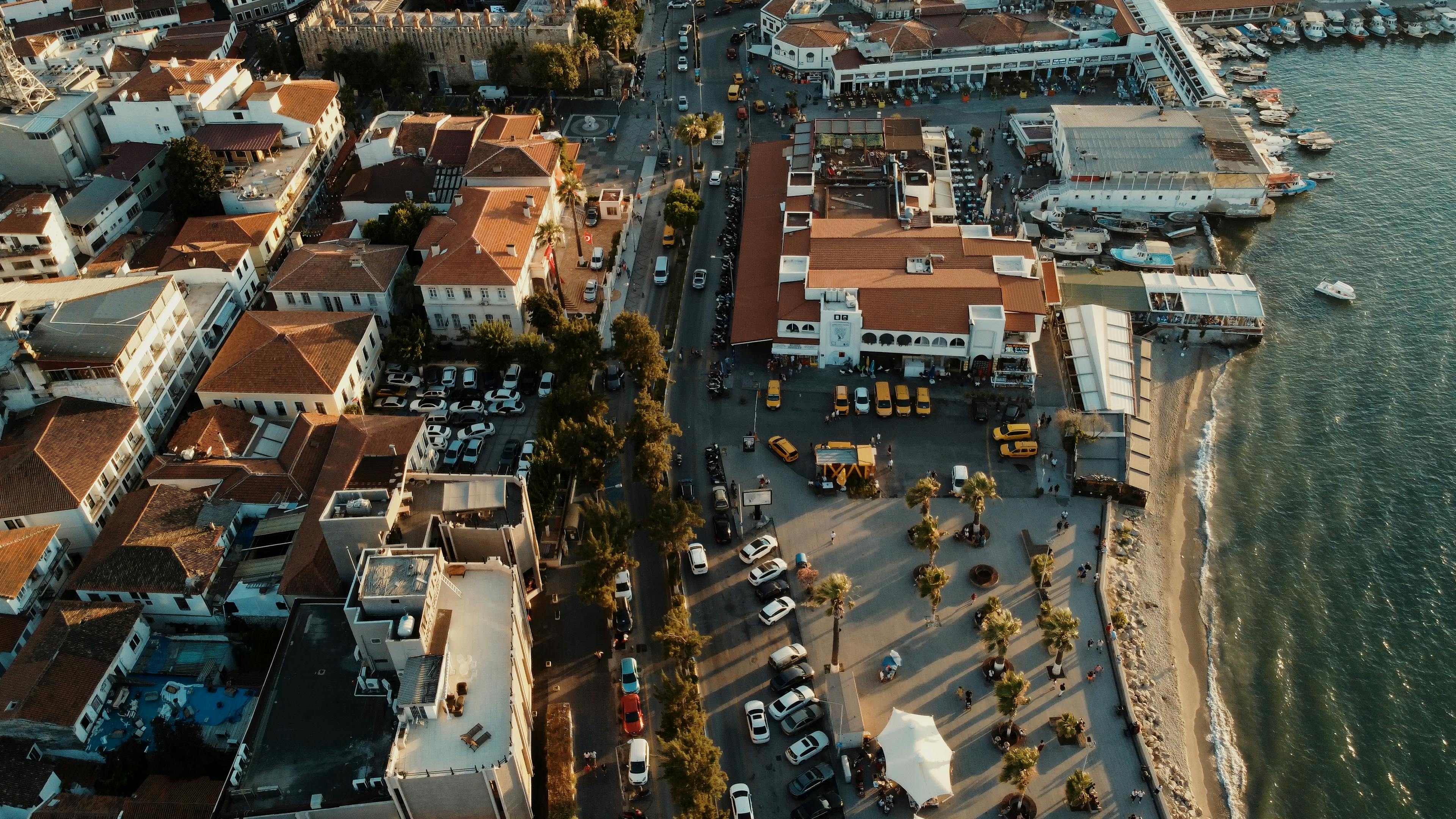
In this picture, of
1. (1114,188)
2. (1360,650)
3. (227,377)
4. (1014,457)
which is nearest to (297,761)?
(227,377)

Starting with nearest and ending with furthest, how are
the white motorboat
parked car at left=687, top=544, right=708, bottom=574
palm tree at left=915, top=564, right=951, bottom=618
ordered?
palm tree at left=915, top=564, right=951, bottom=618
parked car at left=687, top=544, right=708, bottom=574
the white motorboat

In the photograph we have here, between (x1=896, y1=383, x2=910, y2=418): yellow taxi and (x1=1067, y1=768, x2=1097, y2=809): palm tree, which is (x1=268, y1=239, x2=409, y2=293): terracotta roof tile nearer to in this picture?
(x1=896, y1=383, x2=910, y2=418): yellow taxi

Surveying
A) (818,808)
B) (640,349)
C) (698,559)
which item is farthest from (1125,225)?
(818,808)

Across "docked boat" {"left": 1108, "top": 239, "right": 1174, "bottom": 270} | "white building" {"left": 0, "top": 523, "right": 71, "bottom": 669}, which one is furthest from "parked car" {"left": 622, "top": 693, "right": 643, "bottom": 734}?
"docked boat" {"left": 1108, "top": 239, "right": 1174, "bottom": 270}

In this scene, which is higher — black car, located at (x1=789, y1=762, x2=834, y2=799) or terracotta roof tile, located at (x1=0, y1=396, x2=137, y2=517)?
terracotta roof tile, located at (x1=0, y1=396, x2=137, y2=517)

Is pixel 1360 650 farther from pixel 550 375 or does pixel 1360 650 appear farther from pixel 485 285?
pixel 485 285

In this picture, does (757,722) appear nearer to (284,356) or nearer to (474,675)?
(474,675)
